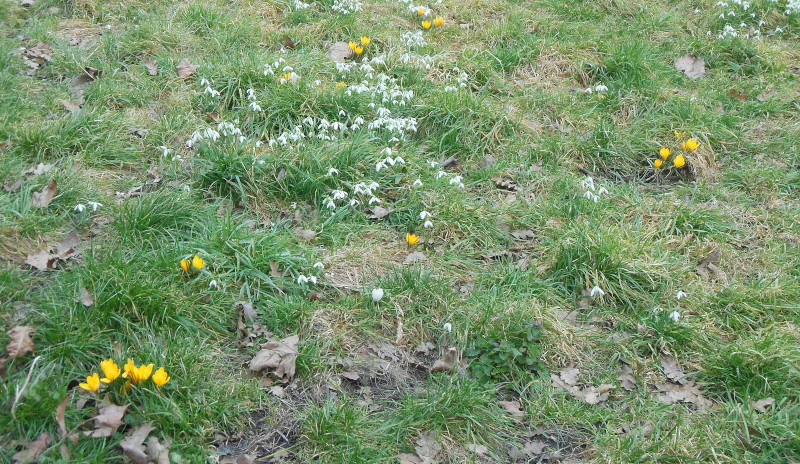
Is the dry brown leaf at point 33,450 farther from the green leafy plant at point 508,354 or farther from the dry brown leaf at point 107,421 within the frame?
the green leafy plant at point 508,354

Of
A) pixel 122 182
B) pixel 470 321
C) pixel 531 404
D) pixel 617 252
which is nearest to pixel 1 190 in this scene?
pixel 122 182

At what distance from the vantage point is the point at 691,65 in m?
6.32

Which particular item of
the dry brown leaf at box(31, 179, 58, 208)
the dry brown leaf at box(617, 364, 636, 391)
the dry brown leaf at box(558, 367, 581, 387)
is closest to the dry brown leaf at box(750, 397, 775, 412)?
the dry brown leaf at box(617, 364, 636, 391)

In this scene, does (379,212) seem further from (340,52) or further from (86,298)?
(340,52)

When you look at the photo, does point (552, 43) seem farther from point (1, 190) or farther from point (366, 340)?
point (1, 190)

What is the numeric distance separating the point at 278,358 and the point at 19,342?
3.75 feet

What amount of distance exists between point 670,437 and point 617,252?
120cm

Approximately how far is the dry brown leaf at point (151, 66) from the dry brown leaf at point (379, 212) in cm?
226

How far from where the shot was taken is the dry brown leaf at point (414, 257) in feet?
13.5

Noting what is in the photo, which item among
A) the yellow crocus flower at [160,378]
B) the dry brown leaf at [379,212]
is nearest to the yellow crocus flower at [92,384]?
the yellow crocus flower at [160,378]

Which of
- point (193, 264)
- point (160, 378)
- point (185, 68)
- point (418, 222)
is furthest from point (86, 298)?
point (185, 68)

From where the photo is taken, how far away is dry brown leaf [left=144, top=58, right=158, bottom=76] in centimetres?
540

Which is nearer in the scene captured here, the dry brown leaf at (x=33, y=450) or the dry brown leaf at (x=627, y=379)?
the dry brown leaf at (x=33, y=450)

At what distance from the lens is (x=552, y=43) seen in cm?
621
